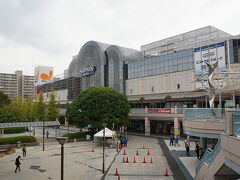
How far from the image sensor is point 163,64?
4325 cm

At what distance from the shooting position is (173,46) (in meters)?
46.4

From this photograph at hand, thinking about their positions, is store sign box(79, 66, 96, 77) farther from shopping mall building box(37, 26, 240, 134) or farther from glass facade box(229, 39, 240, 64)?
glass facade box(229, 39, 240, 64)

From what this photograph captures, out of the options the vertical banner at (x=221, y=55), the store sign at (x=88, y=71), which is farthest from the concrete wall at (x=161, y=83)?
the store sign at (x=88, y=71)

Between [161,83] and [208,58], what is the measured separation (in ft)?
37.5

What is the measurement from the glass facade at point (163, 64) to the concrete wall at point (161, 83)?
3.14ft

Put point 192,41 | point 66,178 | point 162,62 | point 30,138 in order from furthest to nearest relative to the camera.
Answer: point 192,41, point 162,62, point 30,138, point 66,178

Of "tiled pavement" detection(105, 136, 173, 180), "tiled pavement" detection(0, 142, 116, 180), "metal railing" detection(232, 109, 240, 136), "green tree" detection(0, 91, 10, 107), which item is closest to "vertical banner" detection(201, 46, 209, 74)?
"tiled pavement" detection(105, 136, 173, 180)

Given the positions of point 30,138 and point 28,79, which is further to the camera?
point 28,79

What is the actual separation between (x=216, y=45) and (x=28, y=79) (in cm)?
13478

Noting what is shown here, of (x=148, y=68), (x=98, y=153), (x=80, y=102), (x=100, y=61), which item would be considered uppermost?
(x=100, y=61)

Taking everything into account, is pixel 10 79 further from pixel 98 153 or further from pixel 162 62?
pixel 98 153

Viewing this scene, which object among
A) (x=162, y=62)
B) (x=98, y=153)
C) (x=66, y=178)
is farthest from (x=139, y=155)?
(x=162, y=62)

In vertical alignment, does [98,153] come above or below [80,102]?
below

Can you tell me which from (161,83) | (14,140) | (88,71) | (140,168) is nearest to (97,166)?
(140,168)
